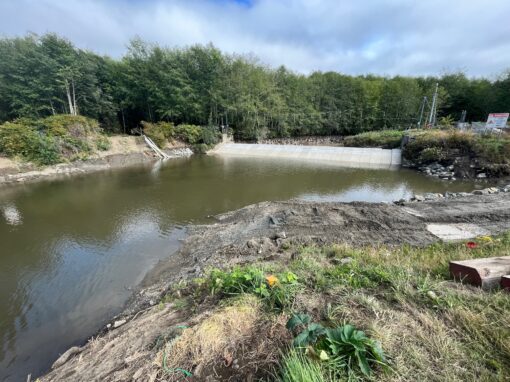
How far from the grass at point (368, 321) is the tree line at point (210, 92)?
83.2 ft

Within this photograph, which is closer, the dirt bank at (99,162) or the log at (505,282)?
the log at (505,282)

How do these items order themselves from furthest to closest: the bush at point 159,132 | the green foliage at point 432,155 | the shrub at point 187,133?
1. the shrub at point 187,133
2. the bush at point 159,132
3. the green foliage at point 432,155

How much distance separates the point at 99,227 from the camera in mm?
7484

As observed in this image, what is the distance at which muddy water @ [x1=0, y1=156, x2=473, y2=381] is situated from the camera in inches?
158

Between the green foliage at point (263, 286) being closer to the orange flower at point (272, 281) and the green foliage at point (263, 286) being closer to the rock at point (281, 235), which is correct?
the orange flower at point (272, 281)

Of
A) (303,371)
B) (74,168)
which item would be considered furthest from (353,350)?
(74,168)

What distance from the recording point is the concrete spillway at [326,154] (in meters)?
17.9

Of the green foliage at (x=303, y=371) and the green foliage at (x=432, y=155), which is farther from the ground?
the green foliage at (x=432, y=155)

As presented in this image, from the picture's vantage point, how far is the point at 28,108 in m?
19.7

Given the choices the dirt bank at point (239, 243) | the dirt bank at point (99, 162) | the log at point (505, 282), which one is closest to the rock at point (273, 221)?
the dirt bank at point (239, 243)

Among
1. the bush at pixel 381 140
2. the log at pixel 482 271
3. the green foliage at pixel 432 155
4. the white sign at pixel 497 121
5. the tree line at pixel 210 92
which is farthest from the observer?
the bush at pixel 381 140

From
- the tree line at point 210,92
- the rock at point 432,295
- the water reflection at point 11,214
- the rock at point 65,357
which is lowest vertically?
the rock at point 65,357

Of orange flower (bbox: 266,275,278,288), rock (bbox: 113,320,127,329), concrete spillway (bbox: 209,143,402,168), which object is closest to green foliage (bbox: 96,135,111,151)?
concrete spillway (bbox: 209,143,402,168)

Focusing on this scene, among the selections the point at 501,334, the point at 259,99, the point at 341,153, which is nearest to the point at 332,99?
the point at 259,99
